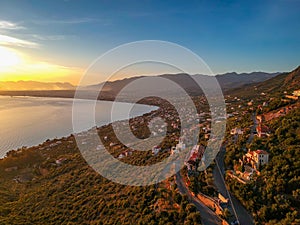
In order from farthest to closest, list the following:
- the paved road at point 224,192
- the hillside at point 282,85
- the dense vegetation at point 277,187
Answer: the hillside at point 282,85
the paved road at point 224,192
the dense vegetation at point 277,187

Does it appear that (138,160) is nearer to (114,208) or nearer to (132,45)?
(114,208)

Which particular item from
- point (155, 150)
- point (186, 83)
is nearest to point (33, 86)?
point (186, 83)

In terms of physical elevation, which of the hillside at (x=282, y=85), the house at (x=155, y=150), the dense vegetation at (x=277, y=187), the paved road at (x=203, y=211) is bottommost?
the paved road at (x=203, y=211)

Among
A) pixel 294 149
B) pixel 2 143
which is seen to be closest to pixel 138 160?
pixel 294 149

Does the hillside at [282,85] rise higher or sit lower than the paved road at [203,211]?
higher

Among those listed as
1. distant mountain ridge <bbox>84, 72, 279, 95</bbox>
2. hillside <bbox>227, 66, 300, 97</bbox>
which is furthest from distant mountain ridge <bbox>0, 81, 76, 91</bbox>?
hillside <bbox>227, 66, 300, 97</bbox>

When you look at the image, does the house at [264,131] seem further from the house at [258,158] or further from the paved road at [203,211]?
the paved road at [203,211]

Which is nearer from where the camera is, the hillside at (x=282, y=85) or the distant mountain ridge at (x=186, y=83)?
the distant mountain ridge at (x=186, y=83)

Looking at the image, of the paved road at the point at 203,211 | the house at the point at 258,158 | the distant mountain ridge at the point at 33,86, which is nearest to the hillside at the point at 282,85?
the house at the point at 258,158

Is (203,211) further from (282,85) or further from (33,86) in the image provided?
(33,86)

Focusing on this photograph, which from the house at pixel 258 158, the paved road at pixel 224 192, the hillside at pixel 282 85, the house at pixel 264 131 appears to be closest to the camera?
the paved road at pixel 224 192
